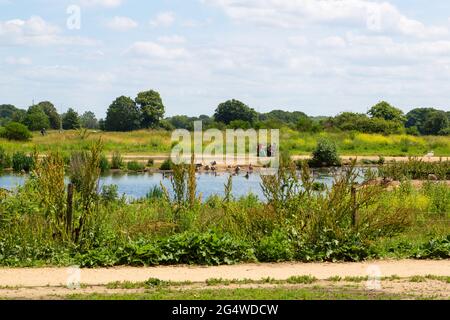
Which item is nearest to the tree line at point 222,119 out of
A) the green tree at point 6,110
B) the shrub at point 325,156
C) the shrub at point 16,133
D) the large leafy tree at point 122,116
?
the large leafy tree at point 122,116

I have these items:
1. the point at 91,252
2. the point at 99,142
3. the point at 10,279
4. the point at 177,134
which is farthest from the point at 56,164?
the point at 177,134

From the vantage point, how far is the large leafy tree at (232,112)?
301 feet

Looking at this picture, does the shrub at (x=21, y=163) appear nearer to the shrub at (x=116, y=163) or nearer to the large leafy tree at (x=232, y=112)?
the shrub at (x=116, y=163)

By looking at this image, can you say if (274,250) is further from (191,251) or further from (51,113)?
(51,113)

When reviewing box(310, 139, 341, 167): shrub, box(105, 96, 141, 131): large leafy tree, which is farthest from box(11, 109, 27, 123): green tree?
box(310, 139, 341, 167): shrub

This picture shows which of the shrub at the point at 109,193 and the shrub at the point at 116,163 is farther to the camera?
the shrub at the point at 116,163

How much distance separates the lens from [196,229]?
48.4 ft

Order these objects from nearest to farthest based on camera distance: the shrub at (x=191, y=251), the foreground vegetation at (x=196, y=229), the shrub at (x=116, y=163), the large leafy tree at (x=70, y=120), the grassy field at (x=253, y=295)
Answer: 1. the grassy field at (x=253, y=295)
2. the shrub at (x=191, y=251)
3. the foreground vegetation at (x=196, y=229)
4. the shrub at (x=116, y=163)
5. the large leafy tree at (x=70, y=120)

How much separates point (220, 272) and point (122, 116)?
73.3m

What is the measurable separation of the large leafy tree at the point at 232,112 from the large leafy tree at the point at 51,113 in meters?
18.6

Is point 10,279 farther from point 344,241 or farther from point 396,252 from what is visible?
point 396,252

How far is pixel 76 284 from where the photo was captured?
37.0 feet

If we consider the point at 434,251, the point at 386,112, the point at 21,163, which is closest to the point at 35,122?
the point at 21,163

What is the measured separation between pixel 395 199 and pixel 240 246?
28.0 feet
